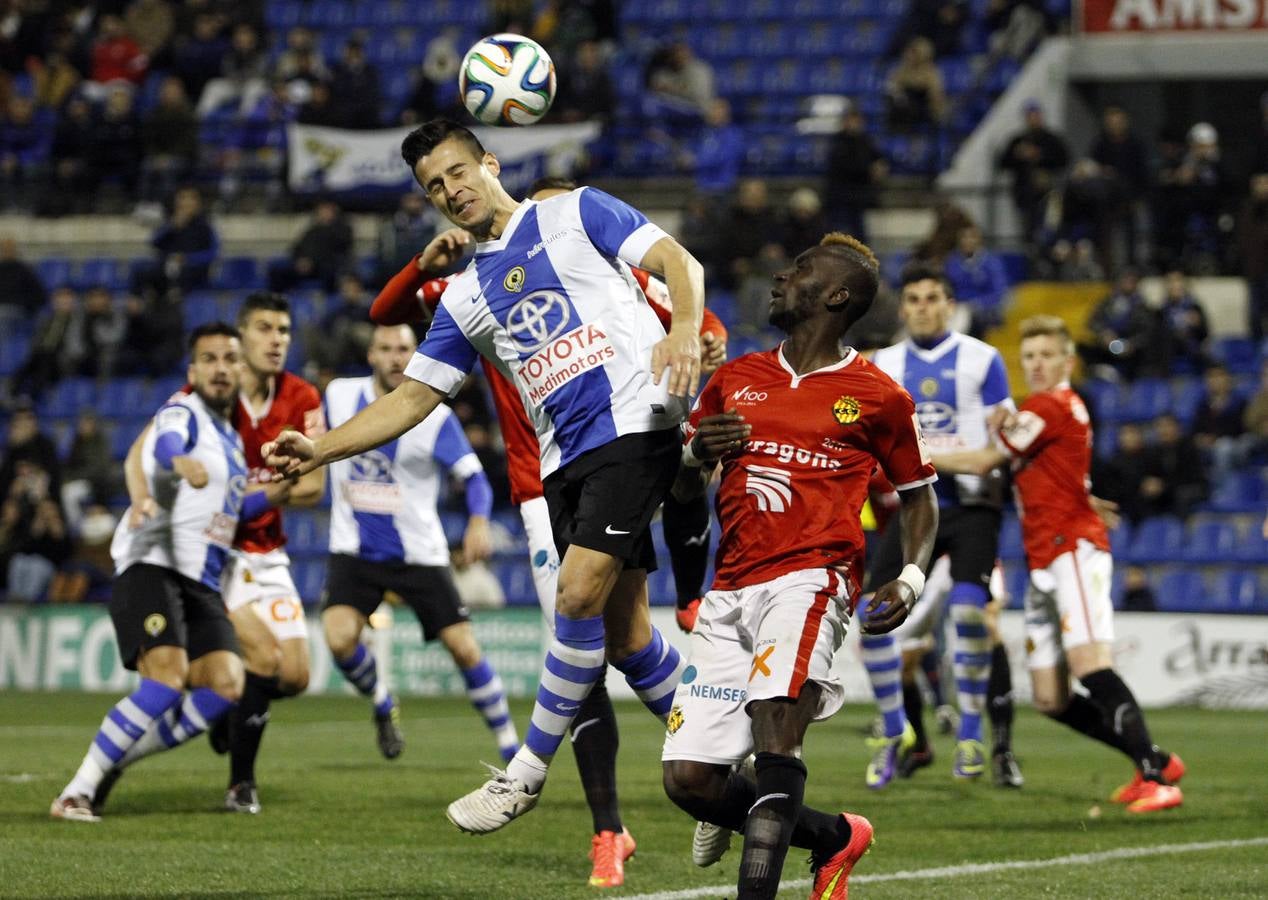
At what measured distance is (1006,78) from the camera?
2377 centimetres

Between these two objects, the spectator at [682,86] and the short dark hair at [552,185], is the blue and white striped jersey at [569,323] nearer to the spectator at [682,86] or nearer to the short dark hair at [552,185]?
the short dark hair at [552,185]

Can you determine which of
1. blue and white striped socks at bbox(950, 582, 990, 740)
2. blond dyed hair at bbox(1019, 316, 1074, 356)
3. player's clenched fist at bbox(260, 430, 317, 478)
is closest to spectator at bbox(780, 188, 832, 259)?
blue and white striped socks at bbox(950, 582, 990, 740)

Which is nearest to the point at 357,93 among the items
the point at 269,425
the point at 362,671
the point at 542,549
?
the point at 362,671

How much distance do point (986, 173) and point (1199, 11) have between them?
3.19m

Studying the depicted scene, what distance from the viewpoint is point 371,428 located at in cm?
684

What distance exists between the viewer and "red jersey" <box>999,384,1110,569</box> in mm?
10086

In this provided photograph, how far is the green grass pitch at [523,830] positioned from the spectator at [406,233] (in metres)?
9.43

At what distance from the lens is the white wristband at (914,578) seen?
239 inches

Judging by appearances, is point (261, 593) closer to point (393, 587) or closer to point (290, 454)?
point (393, 587)

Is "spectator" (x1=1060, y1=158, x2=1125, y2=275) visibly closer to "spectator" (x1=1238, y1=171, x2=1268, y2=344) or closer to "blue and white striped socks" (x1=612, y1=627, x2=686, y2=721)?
"spectator" (x1=1238, y1=171, x2=1268, y2=344)

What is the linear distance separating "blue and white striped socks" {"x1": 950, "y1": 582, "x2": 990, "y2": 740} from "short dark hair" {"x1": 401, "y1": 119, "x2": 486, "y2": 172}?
4.96 m

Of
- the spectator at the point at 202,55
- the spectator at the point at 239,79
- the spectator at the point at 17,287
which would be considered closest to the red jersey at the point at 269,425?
the spectator at the point at 17,287

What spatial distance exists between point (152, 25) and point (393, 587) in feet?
59.2

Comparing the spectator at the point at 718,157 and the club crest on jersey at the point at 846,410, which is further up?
the spectator at the point at 718,157
